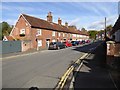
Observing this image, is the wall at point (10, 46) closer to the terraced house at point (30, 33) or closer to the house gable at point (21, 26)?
the terraced house at point (30, 33)

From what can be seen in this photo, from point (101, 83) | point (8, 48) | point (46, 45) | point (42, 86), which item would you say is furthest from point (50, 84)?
point (46, 45)

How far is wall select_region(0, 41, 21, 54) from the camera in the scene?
31587 millimetres

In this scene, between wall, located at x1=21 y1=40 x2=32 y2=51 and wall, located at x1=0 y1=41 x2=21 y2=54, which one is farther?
wall, located at x1=21 y1=40 x2=32 y2=51

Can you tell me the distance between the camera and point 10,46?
33156 mm

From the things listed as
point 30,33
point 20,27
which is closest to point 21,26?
point 20,27

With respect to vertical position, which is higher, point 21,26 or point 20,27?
point 21,26

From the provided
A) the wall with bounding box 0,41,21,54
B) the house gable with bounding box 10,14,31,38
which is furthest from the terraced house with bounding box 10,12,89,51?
the wall with bounding box 0,41,21,54

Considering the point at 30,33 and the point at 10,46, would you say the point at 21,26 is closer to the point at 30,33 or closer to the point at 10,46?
the point at 30,33

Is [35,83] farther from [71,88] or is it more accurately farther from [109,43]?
[109,43]

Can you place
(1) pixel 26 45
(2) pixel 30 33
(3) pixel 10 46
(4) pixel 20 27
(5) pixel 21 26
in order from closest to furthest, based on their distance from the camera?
(3) pixel 10 46
(1) pixel 26 45
(2) pixel 30 33
(5) pixel 21 26
(4) pixel 20 27

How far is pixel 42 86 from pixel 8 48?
24.3m

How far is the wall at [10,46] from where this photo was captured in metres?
31.6

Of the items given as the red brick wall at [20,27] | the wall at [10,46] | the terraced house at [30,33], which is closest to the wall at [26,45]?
the terraced house at [30,33]

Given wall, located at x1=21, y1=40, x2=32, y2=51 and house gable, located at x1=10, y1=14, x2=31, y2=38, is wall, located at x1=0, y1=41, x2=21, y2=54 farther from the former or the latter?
house gable, located at x1=10, y1=14, x2=31, y2=38
